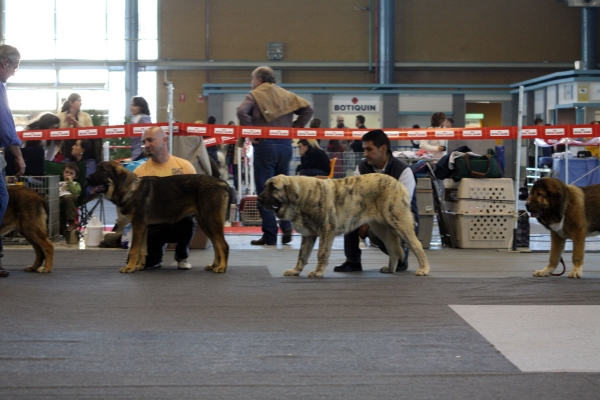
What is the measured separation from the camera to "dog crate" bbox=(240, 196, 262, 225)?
11.5m

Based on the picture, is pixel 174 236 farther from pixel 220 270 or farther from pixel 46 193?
pixel 46 193

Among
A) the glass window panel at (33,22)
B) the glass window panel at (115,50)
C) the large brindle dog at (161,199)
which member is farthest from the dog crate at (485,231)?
the glass window panel at (33,22)

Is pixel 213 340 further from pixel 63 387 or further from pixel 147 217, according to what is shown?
pixel 147 217

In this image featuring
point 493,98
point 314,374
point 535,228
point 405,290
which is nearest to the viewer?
point 314,374

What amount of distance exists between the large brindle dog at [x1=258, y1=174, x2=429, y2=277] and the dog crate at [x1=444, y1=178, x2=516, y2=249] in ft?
7.74

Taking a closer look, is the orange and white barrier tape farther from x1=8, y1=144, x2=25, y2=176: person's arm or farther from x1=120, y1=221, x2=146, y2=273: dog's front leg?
x1=8, y1=144, x2=25, y2=176: person's arm

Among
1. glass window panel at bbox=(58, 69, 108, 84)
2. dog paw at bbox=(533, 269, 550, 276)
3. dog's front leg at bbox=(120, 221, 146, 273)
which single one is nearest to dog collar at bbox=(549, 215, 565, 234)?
dog paw at bbox=(533, 269, 550, 276)

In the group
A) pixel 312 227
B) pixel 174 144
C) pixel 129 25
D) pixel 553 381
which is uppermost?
pixel 129 25

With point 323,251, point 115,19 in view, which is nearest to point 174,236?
point 323,251

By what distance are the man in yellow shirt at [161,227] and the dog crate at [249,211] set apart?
378cm

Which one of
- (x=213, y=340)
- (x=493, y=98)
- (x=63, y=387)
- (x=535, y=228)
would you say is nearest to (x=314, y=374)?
(x=213, y=340)

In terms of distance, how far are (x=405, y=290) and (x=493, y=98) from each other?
21.7 m

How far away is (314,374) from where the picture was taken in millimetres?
3846

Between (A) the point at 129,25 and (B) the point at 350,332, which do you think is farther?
(A) the point at 129,25
